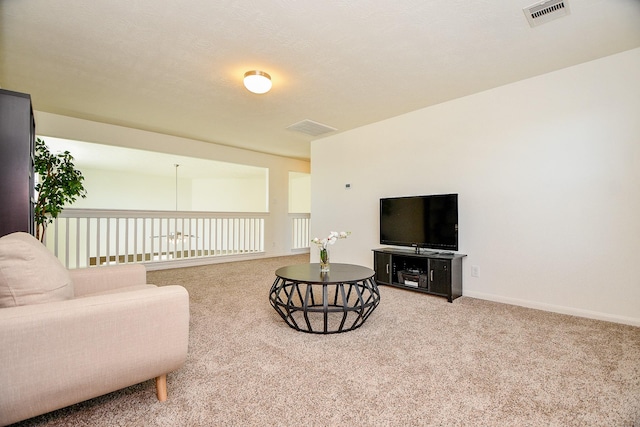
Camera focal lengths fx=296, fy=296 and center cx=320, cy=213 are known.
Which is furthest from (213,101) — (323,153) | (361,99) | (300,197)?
(300,197)

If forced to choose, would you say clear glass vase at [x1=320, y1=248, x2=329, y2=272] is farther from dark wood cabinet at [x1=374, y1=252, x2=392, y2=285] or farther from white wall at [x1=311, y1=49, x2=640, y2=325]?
white wall at [x1=311, y1=49, x2=640, y2=325]

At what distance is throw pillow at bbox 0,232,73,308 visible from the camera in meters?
→ 1.20

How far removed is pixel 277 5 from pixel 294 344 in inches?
92.2

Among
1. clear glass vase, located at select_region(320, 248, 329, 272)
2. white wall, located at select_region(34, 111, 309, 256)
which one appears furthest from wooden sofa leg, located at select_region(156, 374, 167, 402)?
white wall, located at select_region(34, 111, 309, 256)

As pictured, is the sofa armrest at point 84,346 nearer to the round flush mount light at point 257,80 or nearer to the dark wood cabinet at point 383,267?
the round flush mount light at point 257,80

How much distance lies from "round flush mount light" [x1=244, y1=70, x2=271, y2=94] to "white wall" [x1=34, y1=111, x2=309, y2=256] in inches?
116

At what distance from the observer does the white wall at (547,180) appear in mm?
2541

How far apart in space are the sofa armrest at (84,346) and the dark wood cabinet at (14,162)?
1461 millimetres

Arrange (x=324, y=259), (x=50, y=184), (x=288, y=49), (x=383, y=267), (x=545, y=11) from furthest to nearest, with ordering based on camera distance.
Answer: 1. (x=383, y=267)
2. (x=50, y=184)
3. (x=324, y=259)
4. (x=288, y=49)
5. (x=545, y=11)

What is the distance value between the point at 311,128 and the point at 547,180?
3.12 metres

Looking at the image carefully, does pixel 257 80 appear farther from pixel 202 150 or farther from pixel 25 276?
pixel 202 150

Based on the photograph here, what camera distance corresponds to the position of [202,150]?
18.3 feet

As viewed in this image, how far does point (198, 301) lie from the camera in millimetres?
3176

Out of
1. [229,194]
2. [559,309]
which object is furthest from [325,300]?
[229,194]
